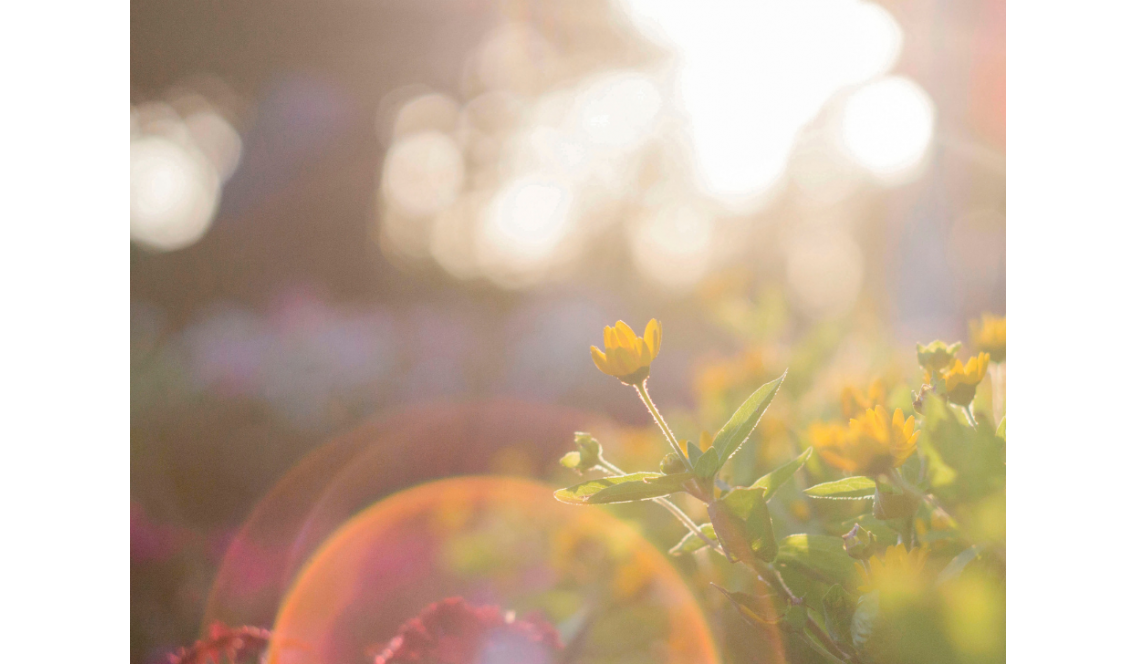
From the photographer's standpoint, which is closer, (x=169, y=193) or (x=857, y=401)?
(x=857, y=401)

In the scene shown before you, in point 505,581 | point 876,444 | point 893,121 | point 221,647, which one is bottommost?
point 505,581

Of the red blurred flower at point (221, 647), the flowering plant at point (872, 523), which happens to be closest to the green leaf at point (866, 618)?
the flowering plant at point (872, 523)

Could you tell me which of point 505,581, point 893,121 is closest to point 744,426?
point 505,581

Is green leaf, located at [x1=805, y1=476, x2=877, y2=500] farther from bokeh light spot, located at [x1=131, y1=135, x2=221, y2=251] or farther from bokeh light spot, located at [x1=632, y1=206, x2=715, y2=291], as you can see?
bokeh light spot, located at [x1=632, y1=206, x2=715, y2=291]

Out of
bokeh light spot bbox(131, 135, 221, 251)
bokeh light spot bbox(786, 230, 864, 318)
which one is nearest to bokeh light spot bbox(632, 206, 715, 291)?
bokeh light spot bbox(786, 230, 864, 318)

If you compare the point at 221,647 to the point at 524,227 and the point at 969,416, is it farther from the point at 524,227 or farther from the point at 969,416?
the point at 524,227

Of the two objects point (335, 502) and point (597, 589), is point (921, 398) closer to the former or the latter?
point (597, 589)
